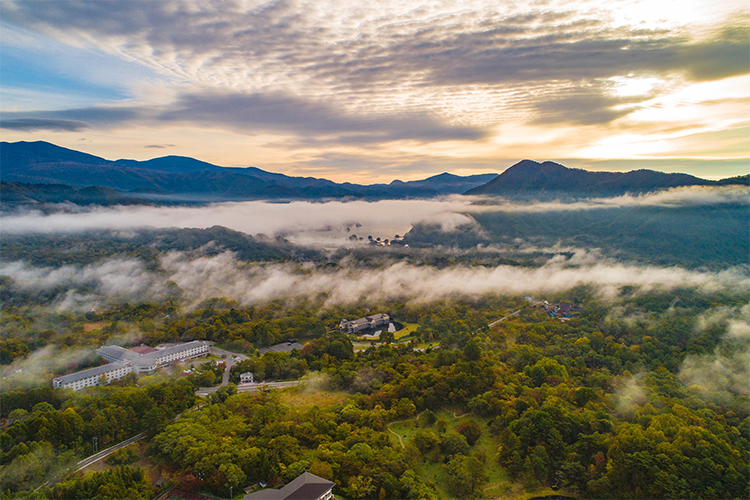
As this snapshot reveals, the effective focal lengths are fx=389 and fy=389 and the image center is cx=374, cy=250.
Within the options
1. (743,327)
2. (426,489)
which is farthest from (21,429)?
(743,327)

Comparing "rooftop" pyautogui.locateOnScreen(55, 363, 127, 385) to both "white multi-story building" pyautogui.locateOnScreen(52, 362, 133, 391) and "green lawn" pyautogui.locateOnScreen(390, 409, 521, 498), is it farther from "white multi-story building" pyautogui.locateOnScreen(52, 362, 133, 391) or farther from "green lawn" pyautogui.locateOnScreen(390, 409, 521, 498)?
"green lawn" pyautogui.locateOnScreen(390, 409, 521, 498)

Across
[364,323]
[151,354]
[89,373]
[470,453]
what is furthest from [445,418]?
[89,373]

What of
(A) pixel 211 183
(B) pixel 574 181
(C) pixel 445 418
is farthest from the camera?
(A) pixel 211 183

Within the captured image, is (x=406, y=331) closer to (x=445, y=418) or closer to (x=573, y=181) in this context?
(x=445, y=418)

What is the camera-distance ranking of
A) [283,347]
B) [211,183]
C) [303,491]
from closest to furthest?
[303,491], [283,347], [211,183]

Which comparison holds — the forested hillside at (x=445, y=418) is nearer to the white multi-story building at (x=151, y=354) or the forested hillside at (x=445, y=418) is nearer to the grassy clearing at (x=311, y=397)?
the grassy clearing at (x=311, y=397)

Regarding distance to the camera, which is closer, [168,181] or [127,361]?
[127,361]

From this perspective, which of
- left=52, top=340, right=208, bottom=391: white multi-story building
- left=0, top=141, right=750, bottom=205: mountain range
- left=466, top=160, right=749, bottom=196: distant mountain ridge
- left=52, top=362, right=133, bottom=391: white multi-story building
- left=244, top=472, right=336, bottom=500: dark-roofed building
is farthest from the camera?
left=0, top=141, right=750, bottom=205: mountain range

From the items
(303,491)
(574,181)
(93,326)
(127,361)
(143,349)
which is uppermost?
(574,181)

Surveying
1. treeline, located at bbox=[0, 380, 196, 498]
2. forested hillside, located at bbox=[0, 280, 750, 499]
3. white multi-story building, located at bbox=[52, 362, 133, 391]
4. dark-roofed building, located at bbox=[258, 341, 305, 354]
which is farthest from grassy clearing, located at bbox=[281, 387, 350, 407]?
white multi-story building, located at bbox=[52, 362, 133, 391]
